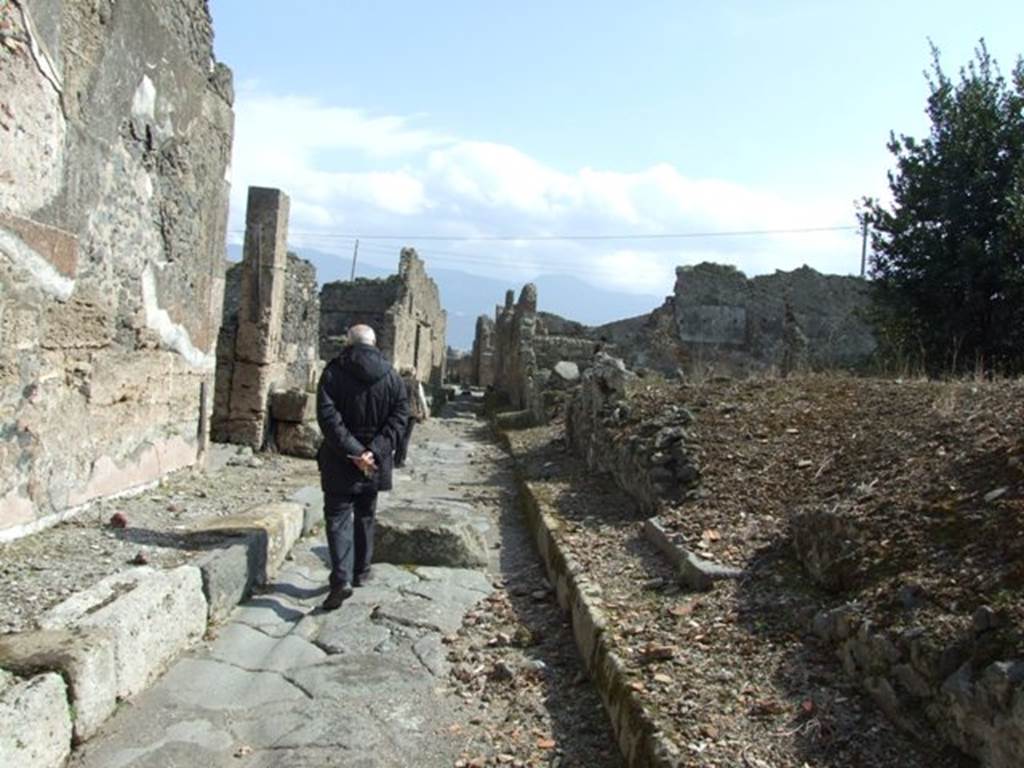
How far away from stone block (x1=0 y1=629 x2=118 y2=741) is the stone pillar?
22.4 feet

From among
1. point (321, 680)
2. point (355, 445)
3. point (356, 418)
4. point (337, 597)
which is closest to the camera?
point (321, 680)

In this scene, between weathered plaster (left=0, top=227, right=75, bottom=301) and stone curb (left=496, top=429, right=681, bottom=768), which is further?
Result: weathered plaster (left=0, top=227, right=75, bottom=301)

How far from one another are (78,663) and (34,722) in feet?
0.99

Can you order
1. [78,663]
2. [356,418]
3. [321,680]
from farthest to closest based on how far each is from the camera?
1. [356,418]
2. [321,680]
3. [78,663]

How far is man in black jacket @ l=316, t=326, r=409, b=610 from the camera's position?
5430mm

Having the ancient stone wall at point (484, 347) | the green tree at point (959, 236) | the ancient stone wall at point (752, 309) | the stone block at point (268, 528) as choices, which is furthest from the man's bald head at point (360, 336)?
the ancient stone wall at point (484, 347)

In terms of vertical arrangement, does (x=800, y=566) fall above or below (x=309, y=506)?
above

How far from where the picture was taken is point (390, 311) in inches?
835

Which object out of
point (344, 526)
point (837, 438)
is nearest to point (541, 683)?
point (344, 526)

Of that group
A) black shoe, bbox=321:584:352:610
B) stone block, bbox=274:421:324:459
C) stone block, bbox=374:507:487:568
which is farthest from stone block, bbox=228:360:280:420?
black shoe, bbox=321:584:352:610

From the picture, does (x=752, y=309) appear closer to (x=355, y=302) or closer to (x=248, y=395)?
(x=355, y=302)

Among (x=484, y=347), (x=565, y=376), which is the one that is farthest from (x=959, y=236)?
(x=484, y=347)

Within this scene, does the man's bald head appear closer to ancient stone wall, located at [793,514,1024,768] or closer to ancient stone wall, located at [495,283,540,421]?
ancient stone wall, located at [793,514,1024,768]

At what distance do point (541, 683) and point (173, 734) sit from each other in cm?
156
